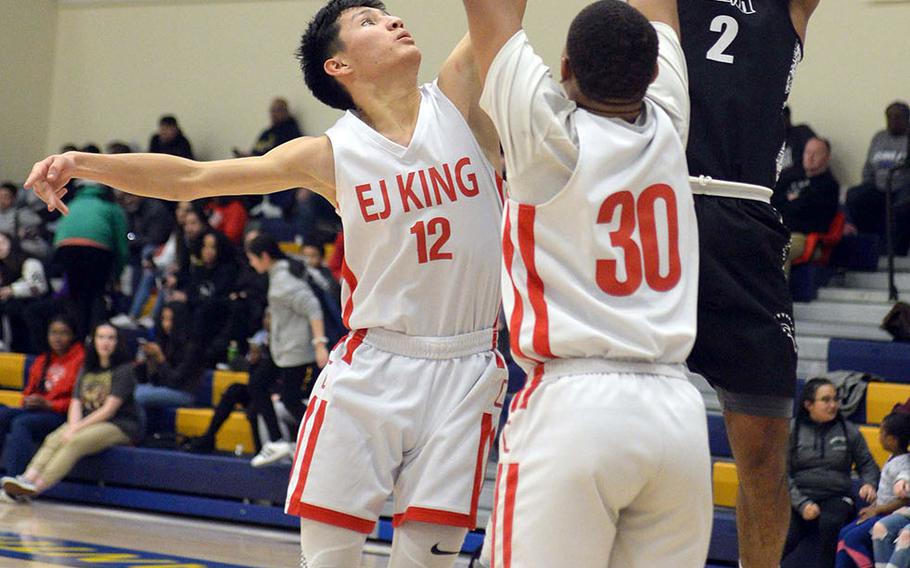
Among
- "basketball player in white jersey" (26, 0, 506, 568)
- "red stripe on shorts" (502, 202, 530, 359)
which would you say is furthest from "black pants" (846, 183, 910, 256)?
"red stripe on shorts" (502, 202, 530, 359)

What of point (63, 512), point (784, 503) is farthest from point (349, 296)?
point (63, 512)

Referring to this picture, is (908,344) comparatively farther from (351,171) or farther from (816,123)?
(351,171)

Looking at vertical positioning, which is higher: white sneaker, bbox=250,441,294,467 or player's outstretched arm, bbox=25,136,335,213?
player's outstretched arm, bbox=25,136,335,213

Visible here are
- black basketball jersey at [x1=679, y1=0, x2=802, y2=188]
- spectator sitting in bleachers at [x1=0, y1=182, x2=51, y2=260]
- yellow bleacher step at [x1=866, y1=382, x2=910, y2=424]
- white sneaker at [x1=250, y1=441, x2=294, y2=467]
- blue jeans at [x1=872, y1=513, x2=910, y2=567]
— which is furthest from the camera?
spectator sitting in bleachers at [x1=0, y1=182, x2=51, y2=260]

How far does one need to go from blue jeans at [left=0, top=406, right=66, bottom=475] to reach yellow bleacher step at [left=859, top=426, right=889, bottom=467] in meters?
6.04

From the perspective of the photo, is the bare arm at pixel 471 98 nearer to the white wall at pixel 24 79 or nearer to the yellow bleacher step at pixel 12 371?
the yellow bleacher step at pixel 12 371

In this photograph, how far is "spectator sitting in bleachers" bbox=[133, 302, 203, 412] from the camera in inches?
425

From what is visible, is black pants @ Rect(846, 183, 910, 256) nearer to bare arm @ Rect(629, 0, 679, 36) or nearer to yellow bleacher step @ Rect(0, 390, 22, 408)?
yellow bleacher step @ Rect(0, 390, 22, 408)

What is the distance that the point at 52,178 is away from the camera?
3377mm

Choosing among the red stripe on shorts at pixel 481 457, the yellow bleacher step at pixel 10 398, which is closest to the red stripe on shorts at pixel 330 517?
the red stripe on shorts at pixel 481 457

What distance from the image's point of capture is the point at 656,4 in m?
3.32

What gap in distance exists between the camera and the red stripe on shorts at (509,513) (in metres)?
2.63

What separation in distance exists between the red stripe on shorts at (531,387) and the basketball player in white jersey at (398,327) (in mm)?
868

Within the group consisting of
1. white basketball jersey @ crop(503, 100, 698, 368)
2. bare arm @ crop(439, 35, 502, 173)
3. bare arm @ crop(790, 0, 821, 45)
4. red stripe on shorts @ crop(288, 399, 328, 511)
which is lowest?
red stripe on shorts @ crop(288, 399, 328, 511)
